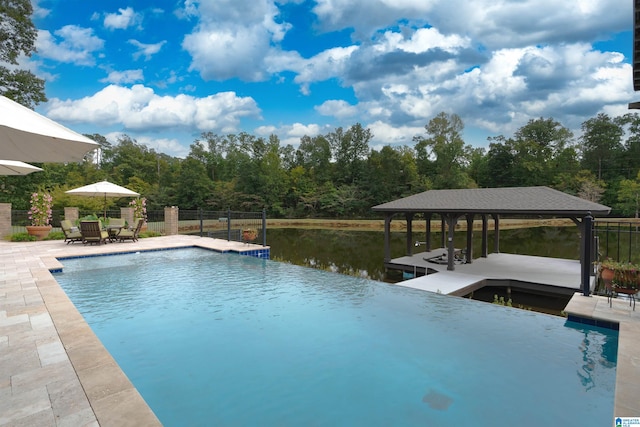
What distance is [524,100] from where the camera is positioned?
40.5 meters

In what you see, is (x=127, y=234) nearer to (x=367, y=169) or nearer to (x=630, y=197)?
Answer: (x=367, y=169)

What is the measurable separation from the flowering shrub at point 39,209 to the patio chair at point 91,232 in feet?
11.1

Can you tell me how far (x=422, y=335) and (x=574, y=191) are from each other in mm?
44020

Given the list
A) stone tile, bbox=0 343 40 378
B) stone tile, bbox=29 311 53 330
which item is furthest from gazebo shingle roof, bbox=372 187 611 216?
stone tile, bbox=29 311 53 330

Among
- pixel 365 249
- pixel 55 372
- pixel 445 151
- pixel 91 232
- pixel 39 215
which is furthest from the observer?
pixel 445 151

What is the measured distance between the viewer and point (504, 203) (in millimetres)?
11555

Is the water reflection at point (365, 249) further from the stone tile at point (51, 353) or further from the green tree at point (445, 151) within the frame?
the green tree at point (445, 151)

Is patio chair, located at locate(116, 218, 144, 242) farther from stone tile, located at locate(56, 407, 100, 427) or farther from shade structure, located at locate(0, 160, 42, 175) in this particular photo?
stone tile, located at locate(56, 407, 100, 427)

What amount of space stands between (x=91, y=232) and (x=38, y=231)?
3652 millimetres

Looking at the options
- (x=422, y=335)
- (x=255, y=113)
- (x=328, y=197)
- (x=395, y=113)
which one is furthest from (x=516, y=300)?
(x=255, y=113)

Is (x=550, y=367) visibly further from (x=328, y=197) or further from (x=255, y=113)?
(x=255, y=113)

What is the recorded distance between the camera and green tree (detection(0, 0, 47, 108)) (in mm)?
17312

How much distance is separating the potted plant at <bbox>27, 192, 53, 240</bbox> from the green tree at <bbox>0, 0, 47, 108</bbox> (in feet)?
27.9

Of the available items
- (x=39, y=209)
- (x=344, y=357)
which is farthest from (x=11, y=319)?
(x=39, y=209)
